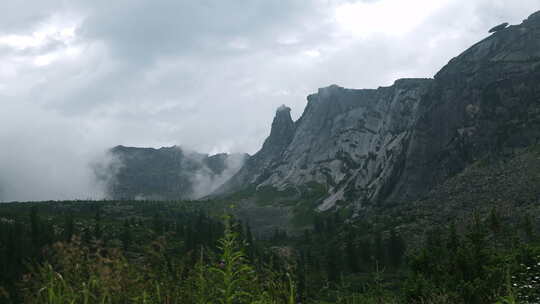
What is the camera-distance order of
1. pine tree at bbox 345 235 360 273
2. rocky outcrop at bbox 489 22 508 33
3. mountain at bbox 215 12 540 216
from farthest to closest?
1. rocky outcrop at bbox 489 22 508 33
2. mountain at bbox 215 12 540 216
3. pine tree at bbox 345 235 360 273

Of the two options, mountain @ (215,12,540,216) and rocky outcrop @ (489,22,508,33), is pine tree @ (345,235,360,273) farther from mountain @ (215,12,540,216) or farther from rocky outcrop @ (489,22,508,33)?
rocky outcrop @ (489,22,508,33)

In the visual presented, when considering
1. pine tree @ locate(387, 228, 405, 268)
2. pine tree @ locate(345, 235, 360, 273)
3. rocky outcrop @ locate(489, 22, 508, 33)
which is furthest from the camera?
rocky outcrop @ locate(489, 22, 508, 33)

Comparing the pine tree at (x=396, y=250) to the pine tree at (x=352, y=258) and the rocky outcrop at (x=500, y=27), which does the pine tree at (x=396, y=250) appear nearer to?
the pine tree at (x=352, y=258)

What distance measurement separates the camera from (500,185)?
112 meters

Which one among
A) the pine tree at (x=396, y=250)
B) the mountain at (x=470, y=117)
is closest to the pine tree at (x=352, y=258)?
the pine tree at (x=396, y=250)

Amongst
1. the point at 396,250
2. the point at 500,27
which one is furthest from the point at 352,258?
the point at 500,27

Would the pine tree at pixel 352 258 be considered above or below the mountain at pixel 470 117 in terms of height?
below

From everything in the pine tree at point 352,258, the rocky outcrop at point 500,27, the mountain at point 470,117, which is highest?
the rocky outcrop at point 500,27

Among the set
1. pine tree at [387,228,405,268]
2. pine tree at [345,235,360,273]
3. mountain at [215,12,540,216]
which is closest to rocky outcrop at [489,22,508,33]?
mountain at [215,12,540,216]

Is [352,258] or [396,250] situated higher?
[396,250]

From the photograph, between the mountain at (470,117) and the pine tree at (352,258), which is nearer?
the pine tree at (352,258)

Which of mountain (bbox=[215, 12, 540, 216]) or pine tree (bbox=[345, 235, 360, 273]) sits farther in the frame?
mountain (bbox=[215, 12, 540, 216])

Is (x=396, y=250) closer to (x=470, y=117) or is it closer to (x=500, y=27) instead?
(x=470, y=117)

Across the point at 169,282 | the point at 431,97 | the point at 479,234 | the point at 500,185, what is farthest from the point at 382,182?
the point at 169,282
